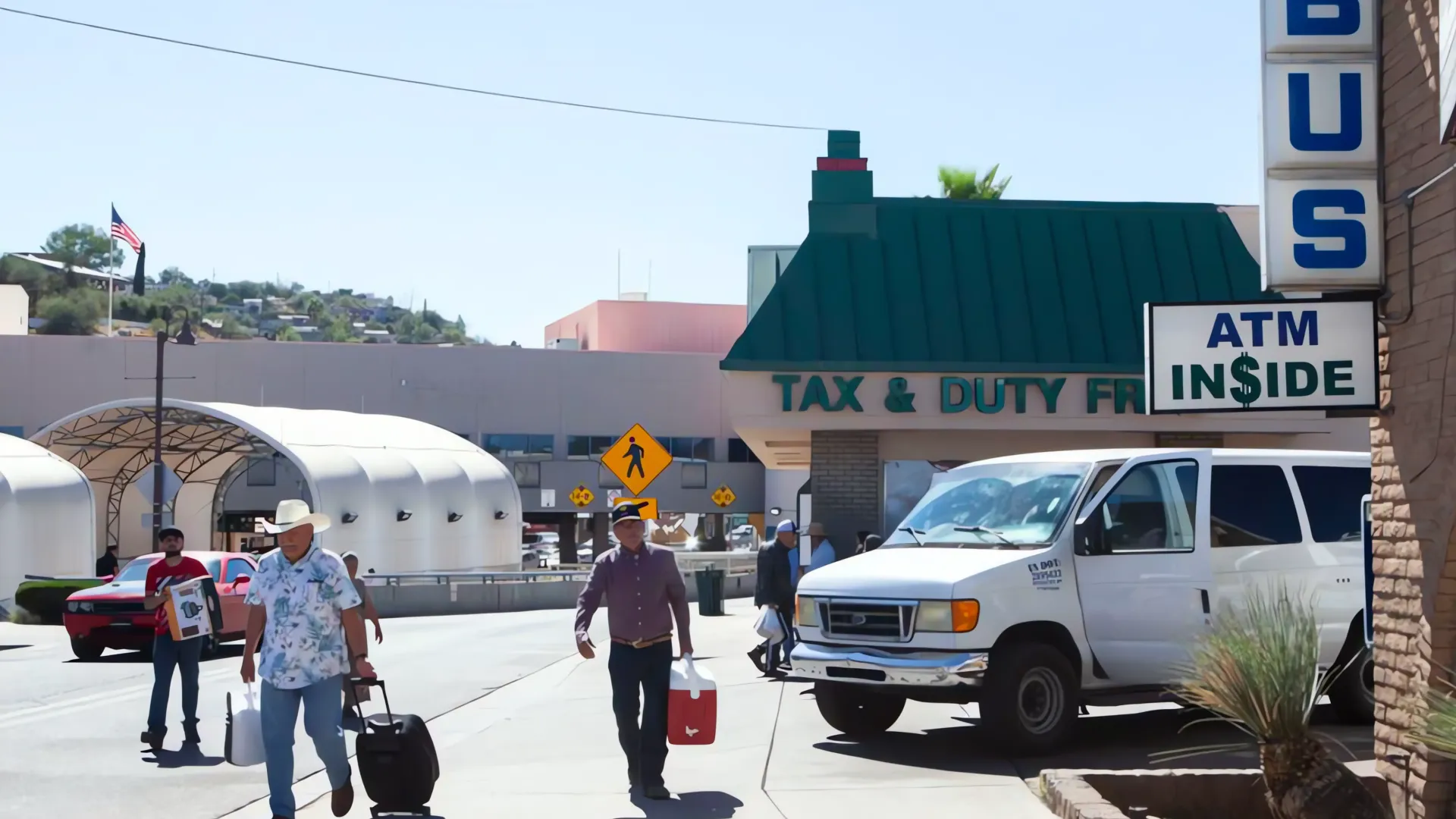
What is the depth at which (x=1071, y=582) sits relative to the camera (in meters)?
11.5

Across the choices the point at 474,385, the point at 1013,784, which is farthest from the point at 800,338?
the point at 474,385

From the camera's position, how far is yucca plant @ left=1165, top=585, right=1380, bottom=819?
746 centimetres

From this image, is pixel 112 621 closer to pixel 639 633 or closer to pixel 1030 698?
pixel 639 633

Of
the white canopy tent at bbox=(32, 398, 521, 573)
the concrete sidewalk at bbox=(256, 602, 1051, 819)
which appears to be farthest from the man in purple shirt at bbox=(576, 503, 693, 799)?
the white canopy tent at bbox=(32, 398, 521, 573)

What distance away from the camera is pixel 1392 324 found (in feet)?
25.8

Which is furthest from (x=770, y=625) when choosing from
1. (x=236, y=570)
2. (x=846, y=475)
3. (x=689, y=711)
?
(x=236, y=570)

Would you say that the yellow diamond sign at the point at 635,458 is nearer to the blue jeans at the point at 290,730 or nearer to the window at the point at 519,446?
the blue jeans at the point at 290,730

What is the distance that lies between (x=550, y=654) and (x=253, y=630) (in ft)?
46.7

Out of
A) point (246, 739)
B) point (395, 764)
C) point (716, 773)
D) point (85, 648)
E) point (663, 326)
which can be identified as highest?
point (663, 326)

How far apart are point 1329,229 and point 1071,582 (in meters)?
4.17

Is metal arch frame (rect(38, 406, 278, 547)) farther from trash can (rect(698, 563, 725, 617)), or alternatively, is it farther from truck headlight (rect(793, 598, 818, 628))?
truck headlight (rect(793, 598, 818, 628))

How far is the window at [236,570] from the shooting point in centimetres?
2406

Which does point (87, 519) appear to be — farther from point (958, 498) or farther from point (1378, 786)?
point (1378, 786)

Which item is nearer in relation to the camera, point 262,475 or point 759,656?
point 759,656
